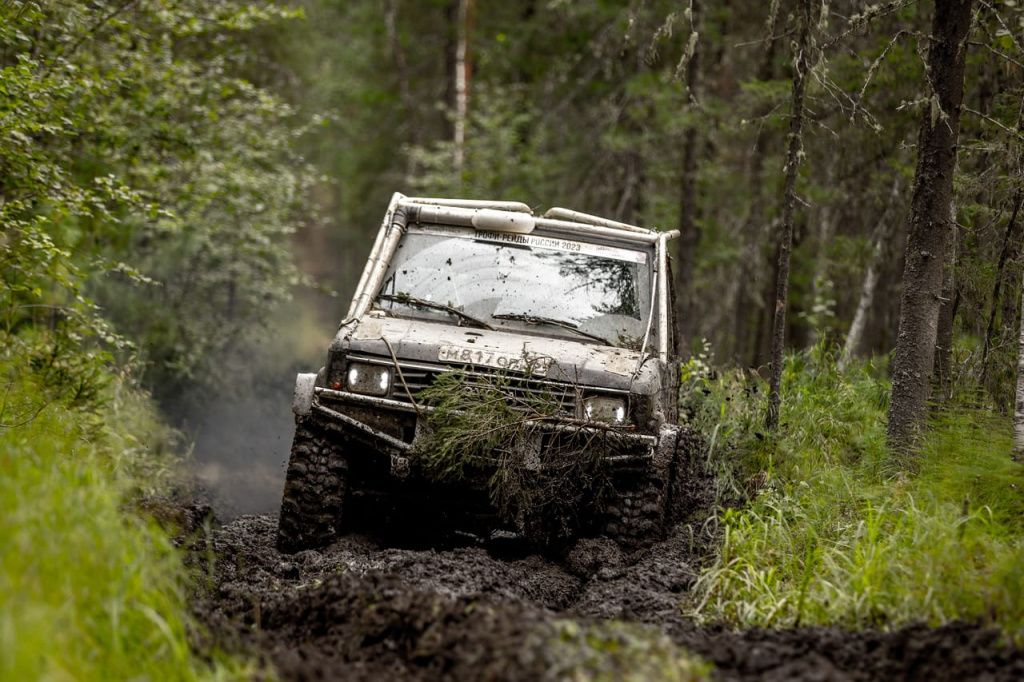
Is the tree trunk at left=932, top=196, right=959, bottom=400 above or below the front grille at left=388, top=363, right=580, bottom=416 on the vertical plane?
above

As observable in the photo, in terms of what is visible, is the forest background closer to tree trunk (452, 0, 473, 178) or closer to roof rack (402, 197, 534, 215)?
tree trunk (452, 0, 473, 178)

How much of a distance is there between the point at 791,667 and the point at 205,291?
14.7 m

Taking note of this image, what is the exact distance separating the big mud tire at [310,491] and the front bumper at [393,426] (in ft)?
0.68

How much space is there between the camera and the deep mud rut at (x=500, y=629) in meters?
4.03

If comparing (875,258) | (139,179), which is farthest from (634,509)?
(139,179)

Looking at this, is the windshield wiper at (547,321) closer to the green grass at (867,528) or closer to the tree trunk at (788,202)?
the green grass at (867,528)

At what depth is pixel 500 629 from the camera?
4.23 metres

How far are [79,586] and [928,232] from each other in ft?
19.7

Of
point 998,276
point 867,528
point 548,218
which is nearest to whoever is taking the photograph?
point 867,528

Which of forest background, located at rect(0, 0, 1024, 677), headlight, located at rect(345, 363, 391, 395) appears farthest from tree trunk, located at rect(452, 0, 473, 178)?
headlight, located at rect(345, 363, 391, 395)

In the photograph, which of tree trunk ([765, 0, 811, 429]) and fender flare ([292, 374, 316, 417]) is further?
tree trunk ([765, 0, 811, 429])

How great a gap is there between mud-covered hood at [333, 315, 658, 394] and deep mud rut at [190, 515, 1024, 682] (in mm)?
1086

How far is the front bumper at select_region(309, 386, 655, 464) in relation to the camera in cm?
634

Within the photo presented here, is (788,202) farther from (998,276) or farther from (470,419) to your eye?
(470,419)
